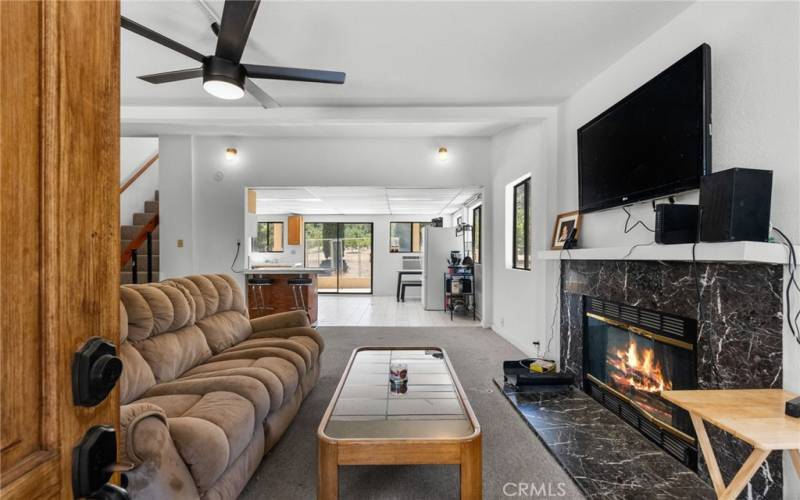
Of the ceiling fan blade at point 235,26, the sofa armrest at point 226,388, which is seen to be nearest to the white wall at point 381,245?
the ceiling fan blade at point 235,26

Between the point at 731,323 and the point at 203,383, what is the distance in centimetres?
258

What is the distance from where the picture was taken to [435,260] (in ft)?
25.2

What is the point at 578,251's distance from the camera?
2.91 metres

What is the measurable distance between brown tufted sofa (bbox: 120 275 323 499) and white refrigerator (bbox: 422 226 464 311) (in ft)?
14.9

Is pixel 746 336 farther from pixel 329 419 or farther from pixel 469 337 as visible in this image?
pixel 469 337

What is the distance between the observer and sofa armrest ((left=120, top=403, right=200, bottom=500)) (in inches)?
50.0

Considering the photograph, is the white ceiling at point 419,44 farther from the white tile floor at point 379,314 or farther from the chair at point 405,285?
the chair at point 405,285

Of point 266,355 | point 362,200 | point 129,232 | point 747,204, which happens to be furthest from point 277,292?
point 747,204

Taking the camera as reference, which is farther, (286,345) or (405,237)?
(405,237)

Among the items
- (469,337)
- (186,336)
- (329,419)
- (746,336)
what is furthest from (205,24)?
(469,337)

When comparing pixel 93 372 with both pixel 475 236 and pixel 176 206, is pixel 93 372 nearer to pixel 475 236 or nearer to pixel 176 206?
pixel 176 206

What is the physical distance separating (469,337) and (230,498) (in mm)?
3813

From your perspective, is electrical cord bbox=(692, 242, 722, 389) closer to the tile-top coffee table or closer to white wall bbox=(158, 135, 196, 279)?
the tile-top coffee table

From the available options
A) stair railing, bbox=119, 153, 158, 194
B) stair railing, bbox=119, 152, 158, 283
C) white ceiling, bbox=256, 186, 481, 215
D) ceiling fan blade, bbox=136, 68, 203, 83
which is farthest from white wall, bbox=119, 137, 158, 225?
ceiling fan blade, bbox=136, 68, 203, 83
